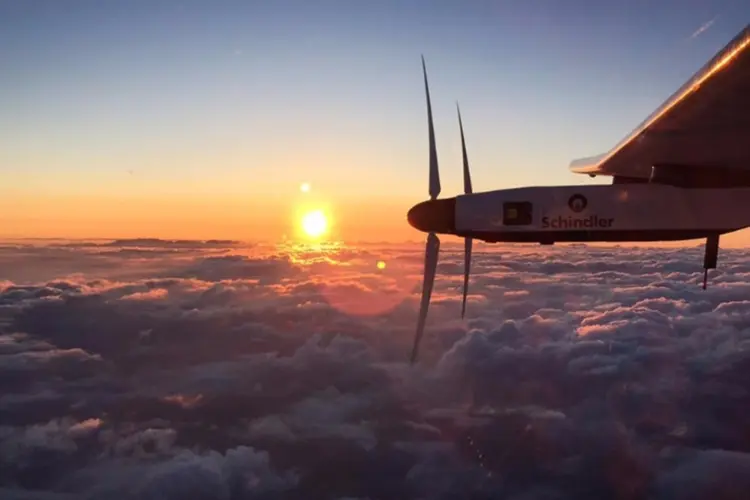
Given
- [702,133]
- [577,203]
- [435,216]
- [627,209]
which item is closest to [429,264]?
[435,216]

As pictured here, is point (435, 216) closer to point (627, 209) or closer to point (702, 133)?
point (627, 209)

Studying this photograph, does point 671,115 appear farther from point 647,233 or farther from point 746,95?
point 647,233

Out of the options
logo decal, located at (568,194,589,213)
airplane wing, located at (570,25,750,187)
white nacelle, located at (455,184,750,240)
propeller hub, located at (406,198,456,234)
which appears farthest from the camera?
propeller hub, located at (406,198,456,234)

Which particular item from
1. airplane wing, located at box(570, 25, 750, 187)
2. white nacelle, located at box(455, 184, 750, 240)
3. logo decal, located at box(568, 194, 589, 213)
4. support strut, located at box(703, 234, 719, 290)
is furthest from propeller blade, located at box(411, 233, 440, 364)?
support strut, located at box(703, 234, 719, 290)

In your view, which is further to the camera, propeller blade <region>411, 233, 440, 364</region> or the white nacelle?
propeller blade <region>411, 233, 440, 364</region>

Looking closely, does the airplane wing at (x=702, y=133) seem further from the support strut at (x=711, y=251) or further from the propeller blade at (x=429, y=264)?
the propeller blade at (x=429, y=264)

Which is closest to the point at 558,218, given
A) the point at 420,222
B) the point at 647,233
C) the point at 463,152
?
the point at 647,233

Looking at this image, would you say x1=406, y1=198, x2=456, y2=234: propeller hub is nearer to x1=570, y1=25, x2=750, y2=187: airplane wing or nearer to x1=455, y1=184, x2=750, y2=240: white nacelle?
x1=455, y1=184, x2=750, y2=240: white nacelle
